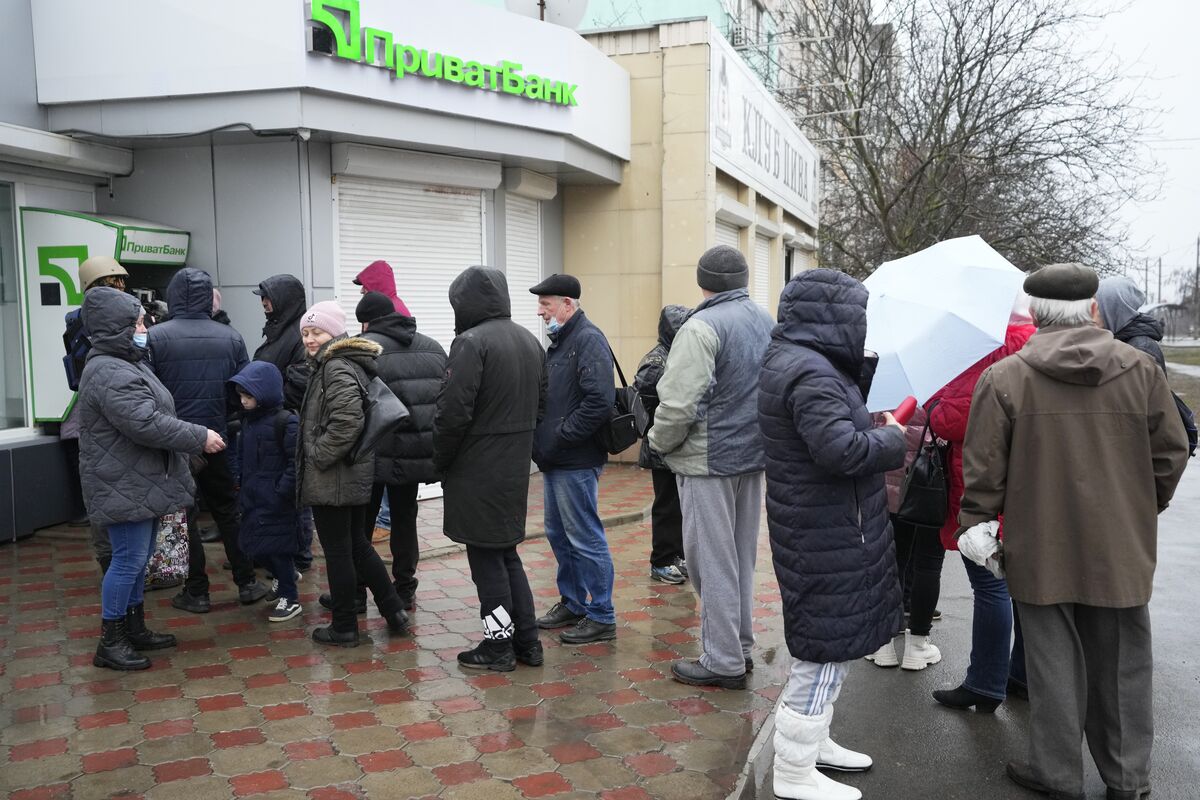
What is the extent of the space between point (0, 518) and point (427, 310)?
12.5ft

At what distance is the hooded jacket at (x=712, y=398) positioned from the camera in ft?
15.0

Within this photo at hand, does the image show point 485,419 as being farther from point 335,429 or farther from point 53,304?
point 53,304

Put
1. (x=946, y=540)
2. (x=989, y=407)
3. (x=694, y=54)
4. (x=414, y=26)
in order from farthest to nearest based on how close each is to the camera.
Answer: (x=694, y=54)
(x=414, y=26)
(x=946, y=540)
(x=989, y=407)

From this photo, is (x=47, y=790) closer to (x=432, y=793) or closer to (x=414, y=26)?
(x=432, y=793)

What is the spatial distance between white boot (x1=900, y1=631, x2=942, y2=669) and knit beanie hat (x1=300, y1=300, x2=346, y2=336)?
326cm

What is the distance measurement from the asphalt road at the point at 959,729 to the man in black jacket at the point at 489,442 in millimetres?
1645

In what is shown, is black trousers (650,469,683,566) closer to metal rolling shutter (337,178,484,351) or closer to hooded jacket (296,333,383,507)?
hooded jacket (296,333,383,507)

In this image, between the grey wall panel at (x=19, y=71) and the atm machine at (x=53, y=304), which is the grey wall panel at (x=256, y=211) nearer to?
the atm machine at (x=53, y=304)

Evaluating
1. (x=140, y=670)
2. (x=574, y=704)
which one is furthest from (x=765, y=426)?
(x=140, y=670)

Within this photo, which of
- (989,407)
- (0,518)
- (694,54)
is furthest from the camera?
(694,54)

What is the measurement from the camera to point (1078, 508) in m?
3.54

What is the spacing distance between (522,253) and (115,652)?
6552 millimetres

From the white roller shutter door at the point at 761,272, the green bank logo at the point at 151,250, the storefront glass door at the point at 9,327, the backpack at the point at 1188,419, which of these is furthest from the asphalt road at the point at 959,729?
the white roller shutter door at the point at 761,272

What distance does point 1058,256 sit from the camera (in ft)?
77.5
